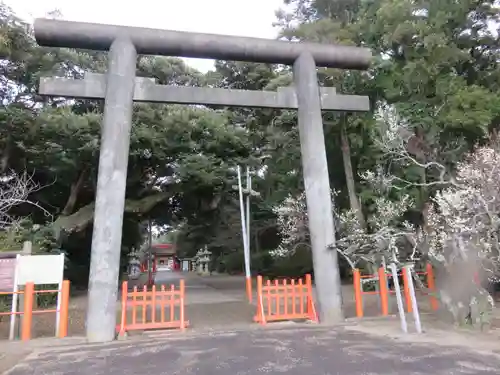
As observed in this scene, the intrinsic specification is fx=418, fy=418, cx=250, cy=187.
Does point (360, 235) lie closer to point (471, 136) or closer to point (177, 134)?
point (471, 136)

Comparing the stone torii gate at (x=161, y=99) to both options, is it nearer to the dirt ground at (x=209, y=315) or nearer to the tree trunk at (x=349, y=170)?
the dirt ground at (x=209, y=315)

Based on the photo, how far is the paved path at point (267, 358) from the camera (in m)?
4.99

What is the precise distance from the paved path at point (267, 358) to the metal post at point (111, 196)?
0.70 m

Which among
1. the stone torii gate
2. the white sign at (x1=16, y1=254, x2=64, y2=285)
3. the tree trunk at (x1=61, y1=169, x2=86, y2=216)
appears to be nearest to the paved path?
the stone torii gate

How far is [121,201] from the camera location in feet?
26.1

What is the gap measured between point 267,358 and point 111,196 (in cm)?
421

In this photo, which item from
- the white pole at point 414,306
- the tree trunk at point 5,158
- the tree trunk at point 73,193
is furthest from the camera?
the tree trunk at point 73,193

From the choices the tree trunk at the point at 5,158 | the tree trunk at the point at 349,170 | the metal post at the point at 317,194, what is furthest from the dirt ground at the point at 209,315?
the tree trunk at the point at 5,158

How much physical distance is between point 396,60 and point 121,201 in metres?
11.1

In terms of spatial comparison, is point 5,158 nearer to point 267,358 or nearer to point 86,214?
point 86,214

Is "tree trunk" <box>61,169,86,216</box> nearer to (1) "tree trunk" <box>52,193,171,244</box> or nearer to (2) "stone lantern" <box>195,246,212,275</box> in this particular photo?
(1) "tree trunk" <box>52,193,171,244</box>

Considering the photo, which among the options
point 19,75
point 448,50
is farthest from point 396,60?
point 19,75

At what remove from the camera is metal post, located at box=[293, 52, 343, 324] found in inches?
338

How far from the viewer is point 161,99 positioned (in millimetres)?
8750
